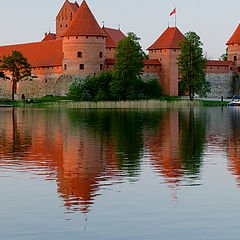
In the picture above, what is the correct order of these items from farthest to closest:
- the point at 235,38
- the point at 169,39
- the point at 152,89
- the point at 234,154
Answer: the point at 235,38 → the point at 169,39 → the point at 152,89 → the point at 234,154

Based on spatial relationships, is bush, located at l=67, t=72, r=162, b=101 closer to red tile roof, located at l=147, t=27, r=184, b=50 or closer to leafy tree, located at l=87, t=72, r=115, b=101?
leafy tree, located at l=87, t=72, r=115, b=101

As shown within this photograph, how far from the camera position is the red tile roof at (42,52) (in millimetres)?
53812

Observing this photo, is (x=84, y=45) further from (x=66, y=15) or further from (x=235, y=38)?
(x=235, y=38)

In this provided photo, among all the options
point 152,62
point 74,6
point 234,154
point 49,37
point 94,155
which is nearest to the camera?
point 94,155

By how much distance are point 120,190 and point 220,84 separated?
50.5 meters

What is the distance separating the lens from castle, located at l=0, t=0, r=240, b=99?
4962 cm

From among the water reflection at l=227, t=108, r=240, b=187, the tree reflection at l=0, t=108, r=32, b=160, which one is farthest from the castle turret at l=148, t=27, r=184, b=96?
the water reflection at l=227, t=108, r=240, b=187

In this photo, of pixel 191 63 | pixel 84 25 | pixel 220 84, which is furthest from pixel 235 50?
pixel 84 25

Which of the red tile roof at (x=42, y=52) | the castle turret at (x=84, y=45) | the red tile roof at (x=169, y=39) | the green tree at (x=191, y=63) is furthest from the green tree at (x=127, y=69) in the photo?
the red tile roof at (x=42, y=52)

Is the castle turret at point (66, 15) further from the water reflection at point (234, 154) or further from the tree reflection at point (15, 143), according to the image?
the water reflection at point (234, 154)

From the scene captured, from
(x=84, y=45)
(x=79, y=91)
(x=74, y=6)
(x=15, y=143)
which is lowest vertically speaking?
(x=15, y=143)

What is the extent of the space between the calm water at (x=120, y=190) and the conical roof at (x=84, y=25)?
3564 centimetres

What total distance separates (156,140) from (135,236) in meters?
9.53

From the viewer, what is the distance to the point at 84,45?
49.3 meters
